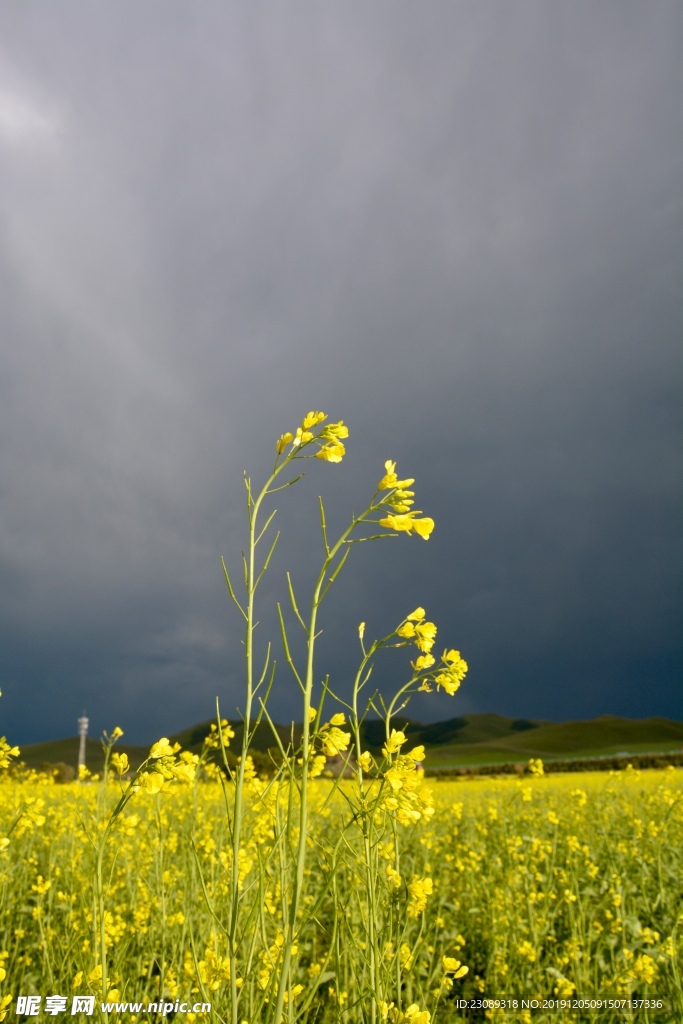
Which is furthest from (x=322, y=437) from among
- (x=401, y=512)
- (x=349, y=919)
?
(x=349, y=919)

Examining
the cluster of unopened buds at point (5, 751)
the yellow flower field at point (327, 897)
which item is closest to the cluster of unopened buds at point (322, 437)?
the yellow flower field at point (327, 897)

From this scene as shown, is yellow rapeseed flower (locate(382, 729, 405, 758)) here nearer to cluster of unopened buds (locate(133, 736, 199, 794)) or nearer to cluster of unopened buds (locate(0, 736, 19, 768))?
cluster of unopened buds (locate(133, 736, 199, 794))

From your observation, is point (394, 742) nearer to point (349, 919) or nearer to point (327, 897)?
point (349, 919)

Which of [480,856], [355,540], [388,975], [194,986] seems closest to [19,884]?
[194,986]

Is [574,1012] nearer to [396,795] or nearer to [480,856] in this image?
[480,856]

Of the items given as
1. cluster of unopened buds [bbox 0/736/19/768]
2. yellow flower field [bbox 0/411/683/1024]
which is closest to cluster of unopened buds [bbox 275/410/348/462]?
yellow flower field [bbox 0/411/683/1024]

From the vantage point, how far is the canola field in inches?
70.1

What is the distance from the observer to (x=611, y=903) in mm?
4570

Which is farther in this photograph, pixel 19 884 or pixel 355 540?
pixel 19 884

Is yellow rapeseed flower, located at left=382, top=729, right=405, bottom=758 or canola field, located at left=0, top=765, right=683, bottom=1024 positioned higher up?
yellow rapeseed flower, located at left=382, top=729, right=405, bottom=758

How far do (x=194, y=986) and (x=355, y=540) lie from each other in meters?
2.11

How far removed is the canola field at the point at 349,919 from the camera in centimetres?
178

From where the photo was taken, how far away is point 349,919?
2.28 m

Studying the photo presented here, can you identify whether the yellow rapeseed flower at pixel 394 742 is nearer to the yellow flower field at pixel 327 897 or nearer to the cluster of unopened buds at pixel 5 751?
the yellow flower field at pixel 327 897
